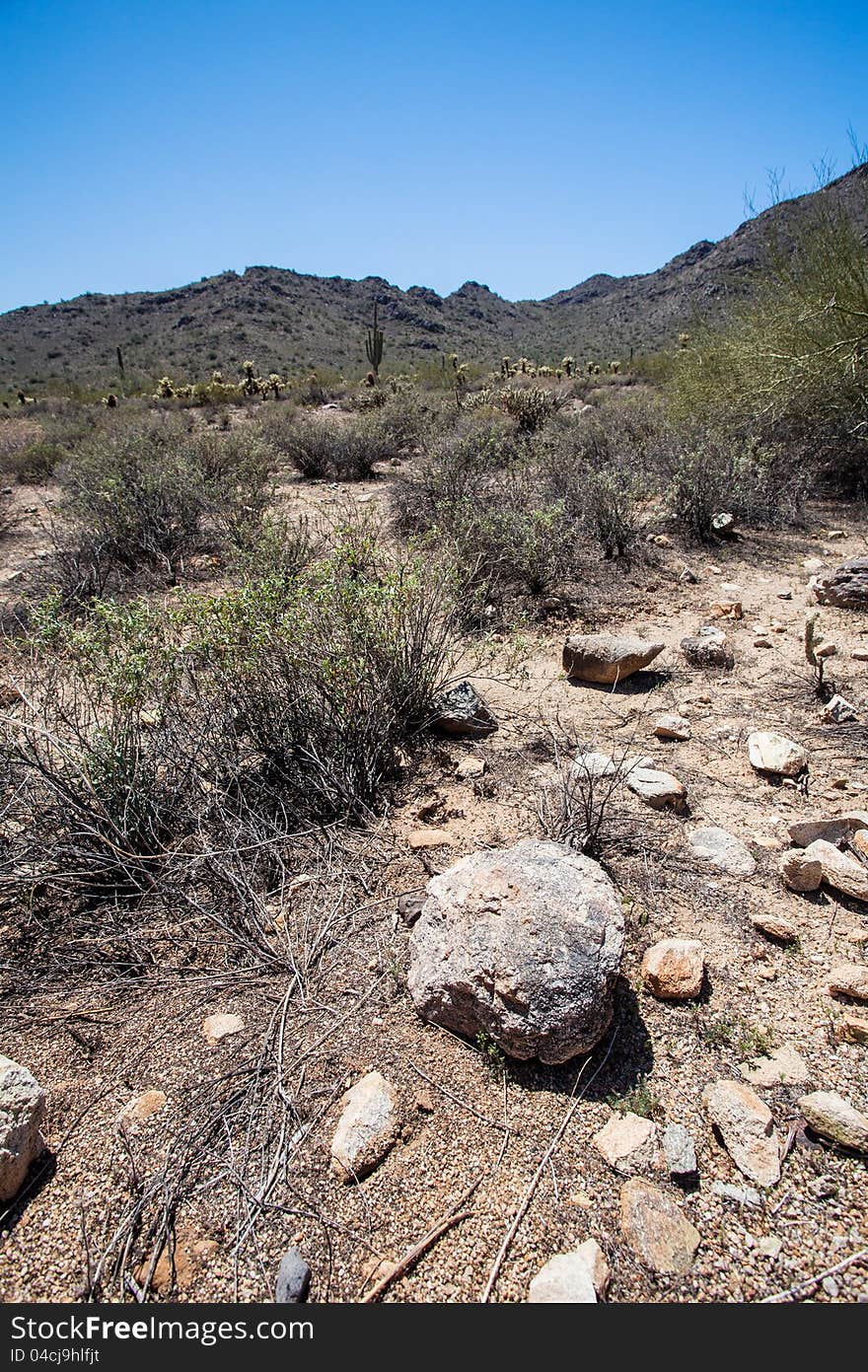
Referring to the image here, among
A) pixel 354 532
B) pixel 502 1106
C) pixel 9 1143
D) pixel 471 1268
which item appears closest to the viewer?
pixel 471 1268

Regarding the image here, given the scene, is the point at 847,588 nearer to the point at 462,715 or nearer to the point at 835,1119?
the point at 462,715

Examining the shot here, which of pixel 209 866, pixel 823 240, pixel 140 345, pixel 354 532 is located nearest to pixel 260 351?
pixel 140 345

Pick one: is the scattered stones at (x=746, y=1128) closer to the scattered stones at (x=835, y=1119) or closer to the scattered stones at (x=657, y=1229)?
the scattered stones at (x=835, y=1119)

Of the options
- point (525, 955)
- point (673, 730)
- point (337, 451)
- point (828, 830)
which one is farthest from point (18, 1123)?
point (337, 451)

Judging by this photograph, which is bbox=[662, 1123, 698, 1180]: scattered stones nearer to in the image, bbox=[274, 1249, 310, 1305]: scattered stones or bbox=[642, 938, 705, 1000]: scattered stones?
bbox=[642, 938, 705, 1000]: scattered stones

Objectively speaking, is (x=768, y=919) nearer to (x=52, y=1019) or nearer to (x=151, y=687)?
(x=52, y=1019)

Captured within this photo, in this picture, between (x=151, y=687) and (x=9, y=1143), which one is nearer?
(x=9, y=1143)

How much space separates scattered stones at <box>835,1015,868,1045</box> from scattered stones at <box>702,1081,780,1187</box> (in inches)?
13.1

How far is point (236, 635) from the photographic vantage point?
2.81m

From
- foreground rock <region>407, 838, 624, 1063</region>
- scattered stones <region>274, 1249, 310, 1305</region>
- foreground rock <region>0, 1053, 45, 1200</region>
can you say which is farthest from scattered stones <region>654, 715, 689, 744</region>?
foreground rock <region>0, 1053, 45, 1200</region>

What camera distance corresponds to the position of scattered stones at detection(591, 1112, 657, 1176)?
1.46 metres

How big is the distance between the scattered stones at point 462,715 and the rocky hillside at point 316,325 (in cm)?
2660

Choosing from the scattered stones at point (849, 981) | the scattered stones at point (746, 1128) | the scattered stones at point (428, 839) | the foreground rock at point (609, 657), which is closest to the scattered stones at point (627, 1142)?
the scattered stones at point (746, 1128)

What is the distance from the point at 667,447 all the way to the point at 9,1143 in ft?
26.4
